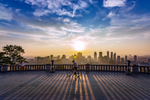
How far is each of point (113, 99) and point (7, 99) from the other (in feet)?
22.8

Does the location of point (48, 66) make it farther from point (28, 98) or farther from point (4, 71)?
point (28, 98)

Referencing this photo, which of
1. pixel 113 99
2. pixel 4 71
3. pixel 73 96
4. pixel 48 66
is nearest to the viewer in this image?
pixel 113 99

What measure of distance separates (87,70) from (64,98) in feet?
30.6

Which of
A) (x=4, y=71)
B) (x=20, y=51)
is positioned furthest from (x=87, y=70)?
(x=20, y=51)

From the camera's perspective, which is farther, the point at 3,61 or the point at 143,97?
the point at 3,61

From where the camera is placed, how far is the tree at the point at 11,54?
22984mm

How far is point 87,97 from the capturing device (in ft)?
17.9

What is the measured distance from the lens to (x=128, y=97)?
18.2 ft

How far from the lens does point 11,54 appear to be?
24.2 m

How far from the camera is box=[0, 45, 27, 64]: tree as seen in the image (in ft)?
75.4

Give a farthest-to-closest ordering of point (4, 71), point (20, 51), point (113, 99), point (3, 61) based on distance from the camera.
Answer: point (20, 51) < point (3, 61) < point (4, 71) < point (113, 99)

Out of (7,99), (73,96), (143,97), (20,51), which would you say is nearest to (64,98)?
(73,96)

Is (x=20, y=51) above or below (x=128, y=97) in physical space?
above

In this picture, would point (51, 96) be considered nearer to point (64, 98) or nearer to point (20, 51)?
point (64, 98)
